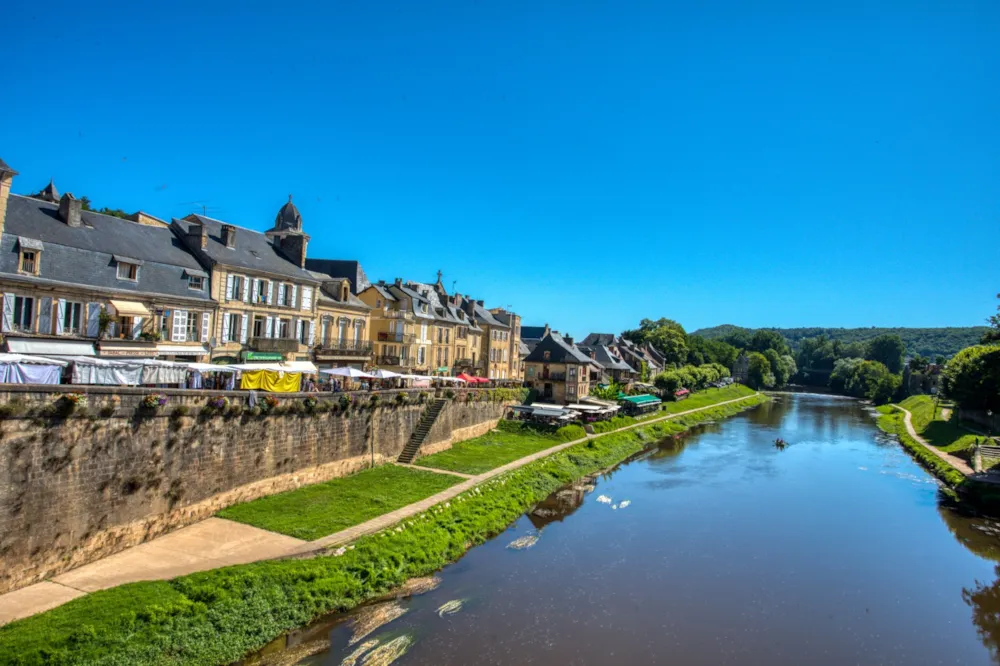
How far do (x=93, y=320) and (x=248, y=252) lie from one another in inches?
431

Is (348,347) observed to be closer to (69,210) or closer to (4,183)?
(69,210)

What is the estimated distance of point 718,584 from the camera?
21.8m

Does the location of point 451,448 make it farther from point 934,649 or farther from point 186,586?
point 934,649

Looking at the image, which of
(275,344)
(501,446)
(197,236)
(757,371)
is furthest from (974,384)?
(757,371)

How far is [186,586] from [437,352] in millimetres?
36792

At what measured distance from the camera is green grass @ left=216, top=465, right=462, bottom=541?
2183cm

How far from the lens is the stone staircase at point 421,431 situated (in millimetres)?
34219

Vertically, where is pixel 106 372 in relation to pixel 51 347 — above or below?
below

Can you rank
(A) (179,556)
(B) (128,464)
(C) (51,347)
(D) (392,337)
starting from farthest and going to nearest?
(D) (392,337), (C) (51,347), (B) (128,464), (A) (179,556)

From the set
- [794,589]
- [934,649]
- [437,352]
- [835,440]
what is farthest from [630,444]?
[934,649]

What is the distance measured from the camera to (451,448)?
127 ft

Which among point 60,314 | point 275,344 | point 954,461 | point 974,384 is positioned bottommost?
point 954,461

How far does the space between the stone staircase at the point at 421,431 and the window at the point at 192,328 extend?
12070 mm

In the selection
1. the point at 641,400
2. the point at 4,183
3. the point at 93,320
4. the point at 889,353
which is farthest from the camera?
the point at 889,353
